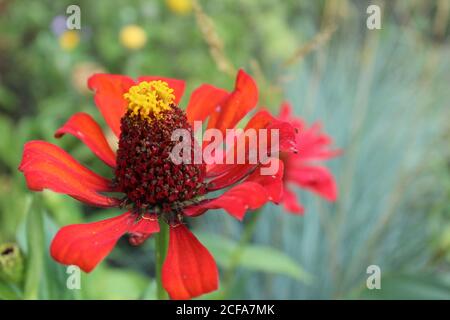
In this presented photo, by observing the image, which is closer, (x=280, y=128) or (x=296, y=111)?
(x=280, y=128)

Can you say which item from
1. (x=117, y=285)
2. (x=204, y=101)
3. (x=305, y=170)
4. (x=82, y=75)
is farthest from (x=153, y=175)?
(x=82, y=75)

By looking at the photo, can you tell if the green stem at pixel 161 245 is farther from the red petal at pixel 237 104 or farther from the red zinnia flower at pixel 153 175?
the red petal at pixel 237 104

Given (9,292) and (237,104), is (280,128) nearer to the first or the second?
(237,104)

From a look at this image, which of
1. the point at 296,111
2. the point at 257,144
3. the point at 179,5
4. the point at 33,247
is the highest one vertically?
the point at 179,5

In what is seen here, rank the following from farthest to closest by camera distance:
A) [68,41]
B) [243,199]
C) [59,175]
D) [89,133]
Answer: [68,41], [89,133], [59,175], [243,199]

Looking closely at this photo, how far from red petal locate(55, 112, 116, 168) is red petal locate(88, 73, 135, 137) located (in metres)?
0.02

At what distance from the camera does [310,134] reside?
1.22m

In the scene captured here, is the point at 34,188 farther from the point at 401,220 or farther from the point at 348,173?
the point at 401,220

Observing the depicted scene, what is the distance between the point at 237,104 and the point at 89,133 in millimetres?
186

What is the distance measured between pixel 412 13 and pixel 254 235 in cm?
117

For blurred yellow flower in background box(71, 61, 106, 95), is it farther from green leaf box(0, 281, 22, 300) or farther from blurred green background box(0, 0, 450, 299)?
green leaf box(0, 281, 22, 300)

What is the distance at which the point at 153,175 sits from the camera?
2.24 feet

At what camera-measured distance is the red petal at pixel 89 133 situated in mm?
717

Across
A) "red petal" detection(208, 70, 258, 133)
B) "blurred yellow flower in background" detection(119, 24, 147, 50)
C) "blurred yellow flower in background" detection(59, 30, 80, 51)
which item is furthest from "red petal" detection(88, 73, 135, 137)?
"blurred yellow flower in background" detection(59, 30, 80, 51)
